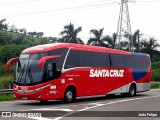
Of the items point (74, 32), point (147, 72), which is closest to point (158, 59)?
point (74, 32)

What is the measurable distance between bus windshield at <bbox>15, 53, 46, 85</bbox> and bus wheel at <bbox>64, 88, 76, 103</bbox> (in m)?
2.18

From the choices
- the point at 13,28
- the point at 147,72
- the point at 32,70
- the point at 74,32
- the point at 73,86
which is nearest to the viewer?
the point at 32,70

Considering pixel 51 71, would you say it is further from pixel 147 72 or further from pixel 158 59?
pixel 158 59

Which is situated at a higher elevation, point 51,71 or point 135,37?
point 135,37

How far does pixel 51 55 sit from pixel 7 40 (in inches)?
2262

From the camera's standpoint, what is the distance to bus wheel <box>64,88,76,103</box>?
20.9 metres

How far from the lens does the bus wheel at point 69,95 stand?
2092 cm

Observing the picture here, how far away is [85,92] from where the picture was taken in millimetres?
Answer: 22562

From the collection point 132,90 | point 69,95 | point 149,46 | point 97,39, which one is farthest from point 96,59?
point 149,46

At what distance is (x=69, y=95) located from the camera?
69.3ft

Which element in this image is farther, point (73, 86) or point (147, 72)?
point (147, 72)

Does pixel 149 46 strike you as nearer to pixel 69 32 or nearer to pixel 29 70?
pixel 69 32

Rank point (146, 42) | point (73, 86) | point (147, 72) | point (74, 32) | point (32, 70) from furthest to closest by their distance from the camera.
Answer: point (146, 42) < point (74, 32) < point (147, 72) < point (73, 86) < point (32, 70)

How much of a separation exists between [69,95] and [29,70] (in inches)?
111
